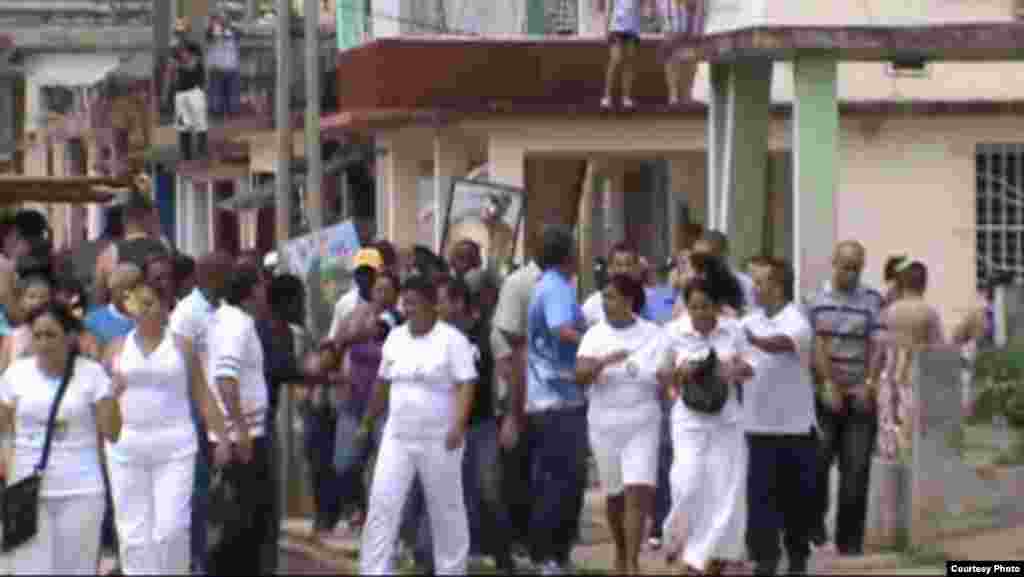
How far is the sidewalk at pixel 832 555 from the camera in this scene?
54.5 feet

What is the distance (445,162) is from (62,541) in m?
18.8

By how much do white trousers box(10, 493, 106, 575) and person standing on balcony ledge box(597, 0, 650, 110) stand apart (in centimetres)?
1630

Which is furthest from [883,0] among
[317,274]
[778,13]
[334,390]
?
[334,390]

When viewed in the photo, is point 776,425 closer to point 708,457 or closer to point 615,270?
point 708,457

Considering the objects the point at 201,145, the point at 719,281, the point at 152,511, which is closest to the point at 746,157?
the point at 719,281

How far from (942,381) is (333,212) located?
23.5m

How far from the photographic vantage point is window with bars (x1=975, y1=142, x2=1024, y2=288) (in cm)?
3041

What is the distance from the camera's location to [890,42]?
65.4 feet

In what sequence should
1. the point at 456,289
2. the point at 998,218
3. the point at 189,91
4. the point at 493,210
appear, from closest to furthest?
the point at 456,289 → the point at 493,210 → the point at 998,218 → the point at 189,91

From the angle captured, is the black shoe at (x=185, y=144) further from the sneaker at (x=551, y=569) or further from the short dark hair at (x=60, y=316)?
the short dark hair at (x=60, y=316)

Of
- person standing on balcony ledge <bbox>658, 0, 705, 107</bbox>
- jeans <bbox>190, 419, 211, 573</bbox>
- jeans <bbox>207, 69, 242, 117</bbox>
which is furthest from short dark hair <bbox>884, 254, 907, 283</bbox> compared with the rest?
jeans <bbox>207, 69, 242, 117</bbox>

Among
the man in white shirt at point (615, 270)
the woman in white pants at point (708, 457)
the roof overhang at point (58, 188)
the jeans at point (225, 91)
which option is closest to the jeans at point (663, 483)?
the man in white shirt at point (615, 270)

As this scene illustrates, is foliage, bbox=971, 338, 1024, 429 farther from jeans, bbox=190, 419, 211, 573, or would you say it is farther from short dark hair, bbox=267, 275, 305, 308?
jeans, bbox=190, 419, 211, 573

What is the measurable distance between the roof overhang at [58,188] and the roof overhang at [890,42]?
518cm
